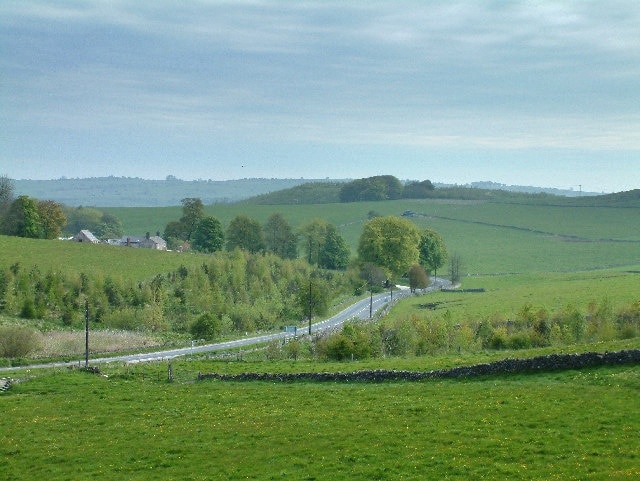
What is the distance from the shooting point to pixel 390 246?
11581 centimetres

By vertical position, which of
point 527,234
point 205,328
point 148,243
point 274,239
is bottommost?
point 205,328

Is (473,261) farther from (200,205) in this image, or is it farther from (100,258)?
(100,258)

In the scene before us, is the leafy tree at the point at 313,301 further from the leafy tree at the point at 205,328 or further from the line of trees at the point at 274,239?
the line of trees at the point at 274,239

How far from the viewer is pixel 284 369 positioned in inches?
1766

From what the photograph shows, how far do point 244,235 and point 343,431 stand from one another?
107m

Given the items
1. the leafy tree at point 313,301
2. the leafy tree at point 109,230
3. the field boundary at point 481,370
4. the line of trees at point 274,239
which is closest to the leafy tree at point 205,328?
the leafy tree at point 313,301

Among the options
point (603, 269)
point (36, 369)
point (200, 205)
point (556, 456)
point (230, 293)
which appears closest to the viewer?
point (556, 456)

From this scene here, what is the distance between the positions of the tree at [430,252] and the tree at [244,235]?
27.8 meters

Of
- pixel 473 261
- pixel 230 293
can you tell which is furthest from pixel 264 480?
pixel 473 261

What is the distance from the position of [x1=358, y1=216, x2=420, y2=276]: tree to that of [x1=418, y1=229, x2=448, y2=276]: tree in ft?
36.1

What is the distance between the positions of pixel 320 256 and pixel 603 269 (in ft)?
154

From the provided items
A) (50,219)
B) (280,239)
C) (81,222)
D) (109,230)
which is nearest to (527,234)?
(280,239)

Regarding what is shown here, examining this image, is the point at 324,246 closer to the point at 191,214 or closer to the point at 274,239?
the point at 274,239

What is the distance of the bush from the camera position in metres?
57.5
